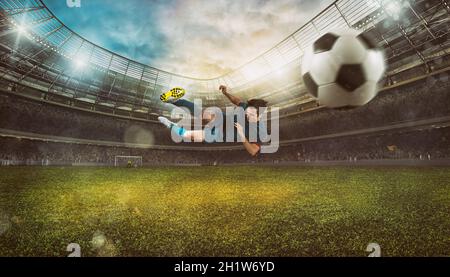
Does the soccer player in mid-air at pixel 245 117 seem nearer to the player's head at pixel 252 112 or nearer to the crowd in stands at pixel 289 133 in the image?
the player's head at pixel 252 112

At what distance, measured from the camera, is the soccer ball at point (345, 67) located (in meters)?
3.50

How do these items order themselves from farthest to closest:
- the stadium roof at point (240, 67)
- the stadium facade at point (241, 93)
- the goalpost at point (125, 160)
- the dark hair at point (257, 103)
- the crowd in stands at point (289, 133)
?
the goalpost at point (125, 160) < the stadium roof at point (240, 67) < the stadium facade at point (241, 93) < the crowd in stands at point (289, 133) < the dark hair at point (257, 103)

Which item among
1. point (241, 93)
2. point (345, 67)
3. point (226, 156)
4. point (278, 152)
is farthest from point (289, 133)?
point (345, 67)

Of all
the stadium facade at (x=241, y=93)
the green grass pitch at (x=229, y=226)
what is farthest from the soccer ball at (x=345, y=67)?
the stadium facade at (x=241, y=93)

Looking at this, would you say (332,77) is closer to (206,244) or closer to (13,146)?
(206,244)

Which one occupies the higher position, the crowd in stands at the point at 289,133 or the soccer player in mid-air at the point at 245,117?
the crowd in stands at the point at 289,133

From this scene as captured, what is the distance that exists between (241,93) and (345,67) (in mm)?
27117

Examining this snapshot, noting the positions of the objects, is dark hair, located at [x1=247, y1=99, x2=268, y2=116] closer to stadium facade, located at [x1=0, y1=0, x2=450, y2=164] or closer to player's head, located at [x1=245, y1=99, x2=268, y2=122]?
player's head, located at [x1=245, y1=99, x2=268, y2=122]

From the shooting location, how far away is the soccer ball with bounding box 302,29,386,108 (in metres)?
3.50

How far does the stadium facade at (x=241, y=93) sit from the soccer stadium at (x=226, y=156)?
104 millimetres

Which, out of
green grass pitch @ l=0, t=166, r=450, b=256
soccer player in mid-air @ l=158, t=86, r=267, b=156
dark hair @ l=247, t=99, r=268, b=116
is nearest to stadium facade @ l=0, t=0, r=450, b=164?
soccer player in mid-air @ l=158, t=86, r=267, b=156

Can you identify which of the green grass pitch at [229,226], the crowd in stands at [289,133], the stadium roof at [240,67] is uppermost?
the stadium roof at [240,67]

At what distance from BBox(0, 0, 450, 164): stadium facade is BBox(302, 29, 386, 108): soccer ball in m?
12.1

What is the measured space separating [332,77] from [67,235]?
12.9 feet
